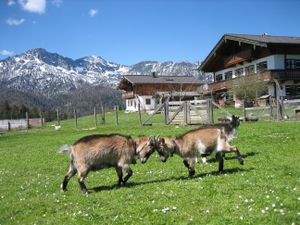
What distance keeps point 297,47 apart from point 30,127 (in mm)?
39585

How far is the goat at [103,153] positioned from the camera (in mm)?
11523

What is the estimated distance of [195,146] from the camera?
12836 millimetres

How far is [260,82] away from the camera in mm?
59344

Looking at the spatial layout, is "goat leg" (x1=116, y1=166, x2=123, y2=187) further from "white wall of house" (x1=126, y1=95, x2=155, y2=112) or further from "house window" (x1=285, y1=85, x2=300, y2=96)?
"white wall of house" (x1=126, y1=95, x2=155, y2=112)

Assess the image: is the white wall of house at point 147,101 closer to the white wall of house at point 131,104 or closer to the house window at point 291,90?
the white wall of house at point 131,104

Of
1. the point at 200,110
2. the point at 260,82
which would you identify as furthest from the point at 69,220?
the point at 260,82

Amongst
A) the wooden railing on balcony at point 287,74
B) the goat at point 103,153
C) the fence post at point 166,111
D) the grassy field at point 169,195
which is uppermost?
the wooden railing on balcony at point 287,74

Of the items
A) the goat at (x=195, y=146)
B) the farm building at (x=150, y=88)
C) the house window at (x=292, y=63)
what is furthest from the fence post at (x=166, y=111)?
the farm building at (x=150, y=88)

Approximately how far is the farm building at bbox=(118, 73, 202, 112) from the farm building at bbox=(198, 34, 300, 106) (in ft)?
55.3

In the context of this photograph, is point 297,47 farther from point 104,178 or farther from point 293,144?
point 104,178

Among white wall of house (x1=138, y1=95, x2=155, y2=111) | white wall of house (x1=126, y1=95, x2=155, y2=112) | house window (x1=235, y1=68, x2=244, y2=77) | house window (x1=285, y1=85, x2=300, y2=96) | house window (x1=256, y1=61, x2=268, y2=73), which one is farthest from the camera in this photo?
white wall of house (x1=138, y1=95, x2=155, y2=111)

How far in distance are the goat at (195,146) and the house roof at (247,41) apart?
1931 inches

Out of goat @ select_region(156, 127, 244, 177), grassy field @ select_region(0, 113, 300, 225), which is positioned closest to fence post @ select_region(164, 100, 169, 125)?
grassy field @ select_region(0, 113, 300, 225)

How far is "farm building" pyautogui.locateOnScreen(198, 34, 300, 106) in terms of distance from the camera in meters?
60.5
